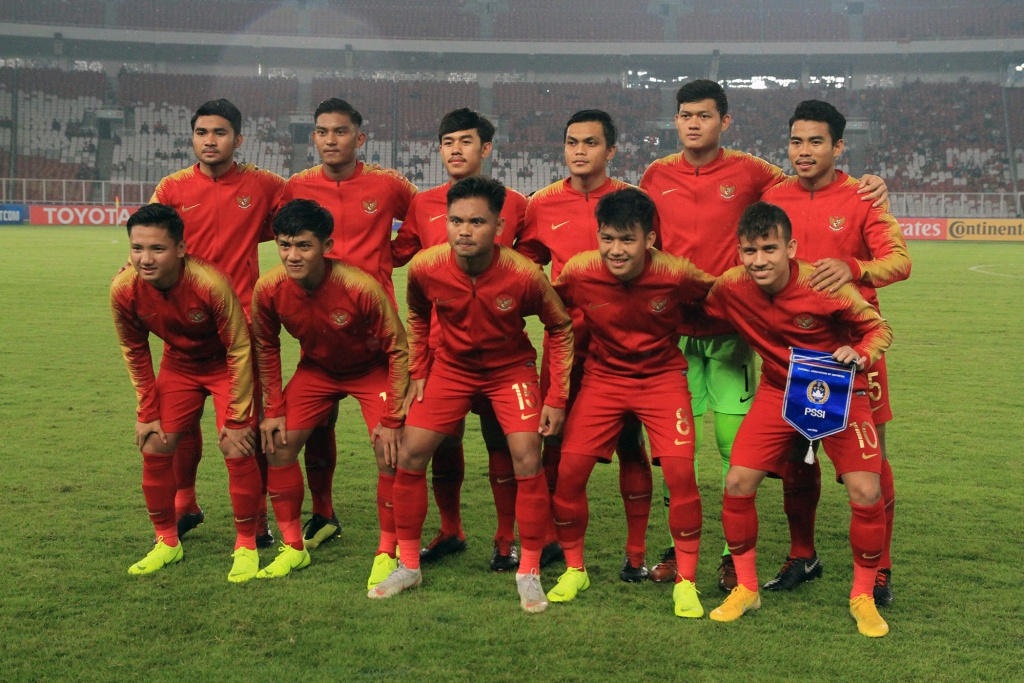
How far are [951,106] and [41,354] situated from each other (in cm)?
4199

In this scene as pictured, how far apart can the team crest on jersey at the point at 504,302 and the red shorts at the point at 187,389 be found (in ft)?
4.37

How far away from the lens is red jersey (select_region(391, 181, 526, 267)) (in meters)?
4.82

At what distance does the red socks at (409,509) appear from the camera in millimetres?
4367

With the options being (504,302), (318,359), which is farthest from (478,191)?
(318,359)

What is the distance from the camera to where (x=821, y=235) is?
4383 millimetres

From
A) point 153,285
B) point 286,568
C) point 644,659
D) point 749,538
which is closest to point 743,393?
point 749,538

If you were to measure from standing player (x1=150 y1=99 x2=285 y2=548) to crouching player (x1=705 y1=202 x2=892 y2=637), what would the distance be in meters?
2.39

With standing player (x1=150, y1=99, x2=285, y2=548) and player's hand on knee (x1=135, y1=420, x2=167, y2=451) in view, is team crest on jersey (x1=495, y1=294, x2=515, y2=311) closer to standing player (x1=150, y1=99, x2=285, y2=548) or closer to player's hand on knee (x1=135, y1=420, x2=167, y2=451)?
standing player (x1=150, y1=99, x2=285, y2=548)

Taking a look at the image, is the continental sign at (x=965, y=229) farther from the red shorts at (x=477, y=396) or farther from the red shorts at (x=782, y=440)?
the red shorts at (x=477, y=396)

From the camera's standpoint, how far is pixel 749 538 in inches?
160

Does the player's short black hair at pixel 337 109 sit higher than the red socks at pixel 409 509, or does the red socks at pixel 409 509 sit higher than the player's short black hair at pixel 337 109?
the player's short black hair at pixel 337 109


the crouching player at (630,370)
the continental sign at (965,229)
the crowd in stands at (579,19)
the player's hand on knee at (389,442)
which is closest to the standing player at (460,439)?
the player's hand on knee at (389,442)

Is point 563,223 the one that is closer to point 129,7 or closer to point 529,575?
point 529,575

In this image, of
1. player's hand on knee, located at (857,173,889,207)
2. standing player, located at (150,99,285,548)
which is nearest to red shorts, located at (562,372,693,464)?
player's hand on knee, located at (857,173,889,207)
